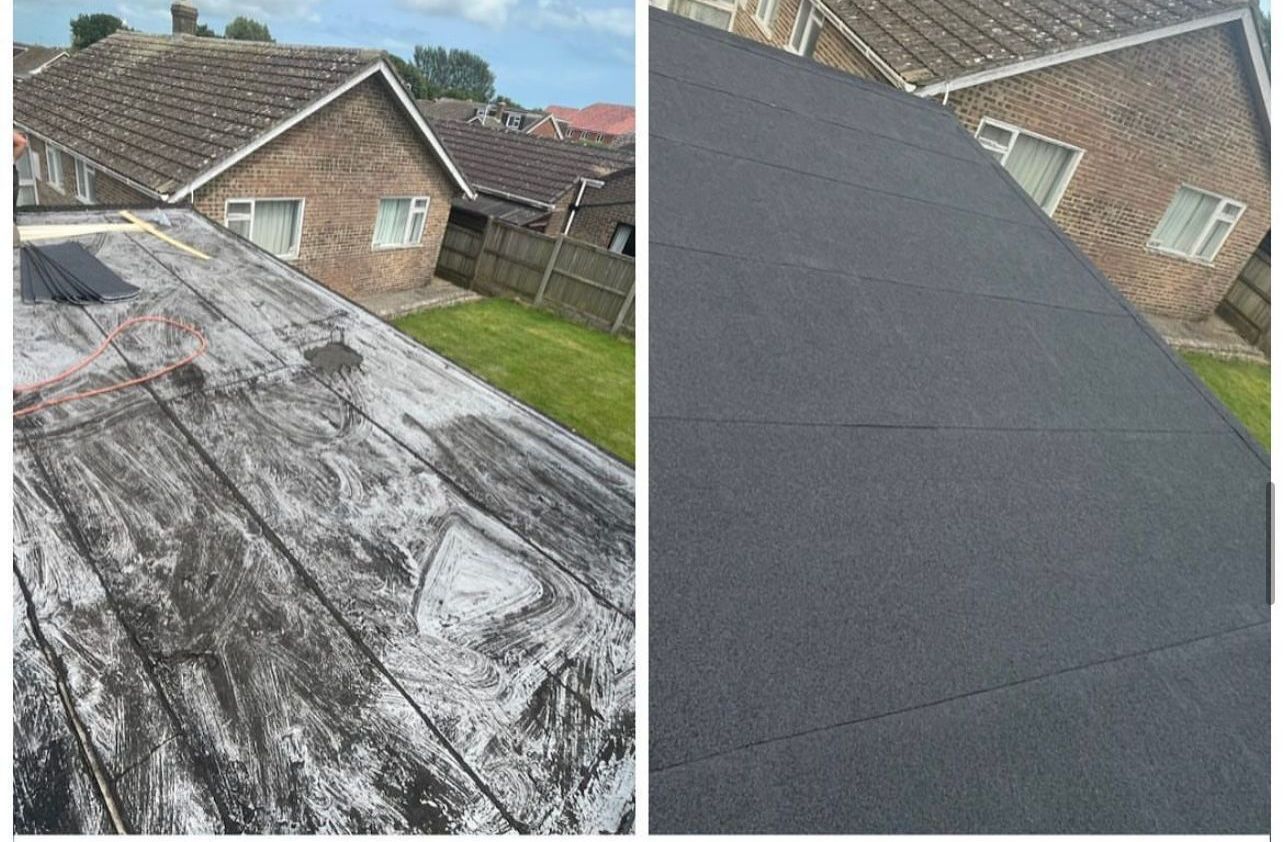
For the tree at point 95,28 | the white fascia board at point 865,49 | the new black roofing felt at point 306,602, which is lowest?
the tree at point 95,28

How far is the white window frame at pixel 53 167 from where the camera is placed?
9.77 m

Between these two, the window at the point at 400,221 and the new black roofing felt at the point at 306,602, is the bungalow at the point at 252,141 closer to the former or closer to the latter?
the window at the point at 400,221

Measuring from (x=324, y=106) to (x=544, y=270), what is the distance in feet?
15.6

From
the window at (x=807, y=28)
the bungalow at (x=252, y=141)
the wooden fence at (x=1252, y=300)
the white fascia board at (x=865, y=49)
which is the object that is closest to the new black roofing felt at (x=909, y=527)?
the white fascia board at (x=865, y=49)

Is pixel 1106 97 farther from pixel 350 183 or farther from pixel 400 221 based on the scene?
pixel 400 221

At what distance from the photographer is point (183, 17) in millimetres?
13312

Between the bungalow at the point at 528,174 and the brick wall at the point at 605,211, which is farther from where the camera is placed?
the brick wall at the point at 605,211

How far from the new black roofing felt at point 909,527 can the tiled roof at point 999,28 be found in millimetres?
5541

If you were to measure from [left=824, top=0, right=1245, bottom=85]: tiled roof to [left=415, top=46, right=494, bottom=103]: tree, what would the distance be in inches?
2310

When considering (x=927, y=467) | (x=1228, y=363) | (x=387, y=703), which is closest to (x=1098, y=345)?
(x=927, y=467)

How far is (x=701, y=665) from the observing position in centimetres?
115

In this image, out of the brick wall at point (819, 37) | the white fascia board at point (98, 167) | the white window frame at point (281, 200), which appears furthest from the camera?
the white window frame at point (281, 200)

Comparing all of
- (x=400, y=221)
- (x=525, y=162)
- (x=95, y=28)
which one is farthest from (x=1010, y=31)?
(x=95, y=28)

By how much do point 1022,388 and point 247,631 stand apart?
2.28 m
